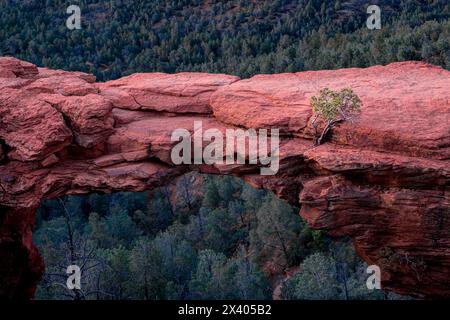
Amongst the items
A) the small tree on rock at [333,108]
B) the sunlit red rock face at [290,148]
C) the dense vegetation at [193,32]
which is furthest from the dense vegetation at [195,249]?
the dense vegetation at [193,32]

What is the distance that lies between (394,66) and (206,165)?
6.00m

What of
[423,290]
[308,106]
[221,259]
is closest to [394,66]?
[308,106]

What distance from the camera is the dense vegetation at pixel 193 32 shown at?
4178cm

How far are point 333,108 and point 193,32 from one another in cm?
3604

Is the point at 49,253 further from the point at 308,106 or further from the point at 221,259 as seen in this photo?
the point at 308,106

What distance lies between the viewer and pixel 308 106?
12.7m

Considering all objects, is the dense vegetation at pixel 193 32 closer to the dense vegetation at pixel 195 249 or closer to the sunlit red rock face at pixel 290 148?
the dense vegetation at pixel 195 249

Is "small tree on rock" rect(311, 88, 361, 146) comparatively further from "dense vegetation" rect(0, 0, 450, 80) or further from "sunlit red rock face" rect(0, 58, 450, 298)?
"dense vegetation" rect(0, 0, 450, 80)

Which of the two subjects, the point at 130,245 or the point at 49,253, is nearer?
the point at 49,253

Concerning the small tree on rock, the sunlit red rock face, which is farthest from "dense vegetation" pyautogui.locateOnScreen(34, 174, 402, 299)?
the small tree on rock

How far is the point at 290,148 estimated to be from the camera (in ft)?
39.7

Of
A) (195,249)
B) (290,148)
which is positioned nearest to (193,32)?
(195,249)

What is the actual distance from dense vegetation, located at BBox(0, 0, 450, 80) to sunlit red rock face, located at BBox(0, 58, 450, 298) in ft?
84.1

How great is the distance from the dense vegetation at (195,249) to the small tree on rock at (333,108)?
9677mm
